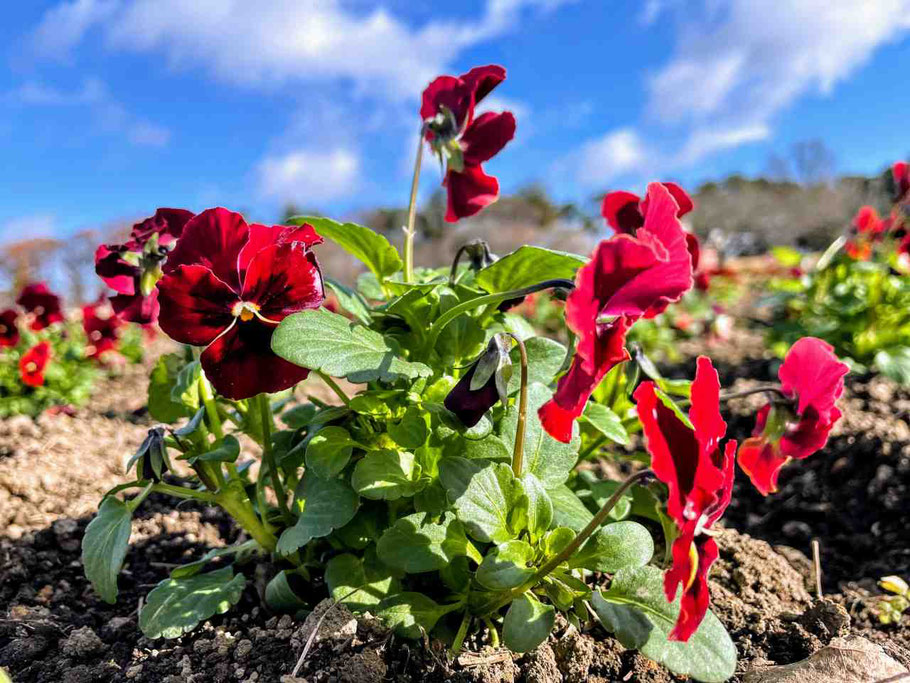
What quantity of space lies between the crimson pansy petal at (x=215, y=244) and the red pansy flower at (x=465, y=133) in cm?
53

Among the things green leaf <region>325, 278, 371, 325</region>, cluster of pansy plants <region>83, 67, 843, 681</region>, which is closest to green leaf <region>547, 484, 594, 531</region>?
cluster of pansy plants <region>83, 67, 843, 681</region>

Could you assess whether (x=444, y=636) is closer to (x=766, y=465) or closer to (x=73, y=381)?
(x=766, y=465)

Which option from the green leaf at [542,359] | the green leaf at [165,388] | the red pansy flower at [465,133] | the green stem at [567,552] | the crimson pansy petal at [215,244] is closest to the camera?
the green stem at [567,552]

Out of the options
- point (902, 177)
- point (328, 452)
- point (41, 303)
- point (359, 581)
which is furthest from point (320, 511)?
point (902, 177)

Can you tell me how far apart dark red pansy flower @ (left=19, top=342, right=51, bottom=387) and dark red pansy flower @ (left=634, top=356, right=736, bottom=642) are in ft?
12.6

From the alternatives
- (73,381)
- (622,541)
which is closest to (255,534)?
(622,541)

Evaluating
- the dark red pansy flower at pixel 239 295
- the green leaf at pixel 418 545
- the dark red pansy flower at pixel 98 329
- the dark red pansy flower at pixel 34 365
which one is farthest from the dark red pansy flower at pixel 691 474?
the dark red pansy flower at pixel 34 365

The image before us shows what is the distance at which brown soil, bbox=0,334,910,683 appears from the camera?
4.49ft

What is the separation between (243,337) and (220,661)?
25.4 inches

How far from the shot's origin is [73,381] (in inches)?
164

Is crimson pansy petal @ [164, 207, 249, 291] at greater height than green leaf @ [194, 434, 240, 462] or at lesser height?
greater

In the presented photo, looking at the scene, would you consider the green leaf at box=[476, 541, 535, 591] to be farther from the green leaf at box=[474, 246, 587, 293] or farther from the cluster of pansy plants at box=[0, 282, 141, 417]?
the cluster of pansy plants at box=[0, 282, 141, 417]

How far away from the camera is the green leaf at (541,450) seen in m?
1.38

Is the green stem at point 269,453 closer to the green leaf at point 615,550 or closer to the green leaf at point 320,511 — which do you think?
the green leaf at point 320,511
